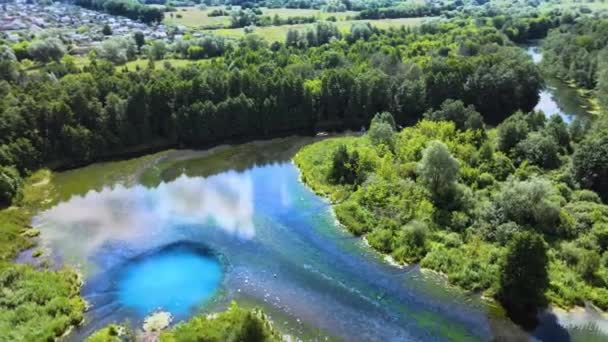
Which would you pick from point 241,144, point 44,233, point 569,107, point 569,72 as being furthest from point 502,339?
point 569,72

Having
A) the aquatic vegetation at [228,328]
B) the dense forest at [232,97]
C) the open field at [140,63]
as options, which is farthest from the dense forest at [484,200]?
the open field at [140,63]

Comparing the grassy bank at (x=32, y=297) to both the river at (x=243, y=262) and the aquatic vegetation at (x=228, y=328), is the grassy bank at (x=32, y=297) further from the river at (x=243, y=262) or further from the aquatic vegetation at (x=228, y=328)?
the aquatic vegetation at (x=228, y=328)

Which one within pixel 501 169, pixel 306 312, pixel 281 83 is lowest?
pixel 306 312

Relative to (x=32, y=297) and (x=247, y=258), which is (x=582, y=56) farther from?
(x=32, y=297)

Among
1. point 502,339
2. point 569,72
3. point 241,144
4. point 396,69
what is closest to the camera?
point 502,339

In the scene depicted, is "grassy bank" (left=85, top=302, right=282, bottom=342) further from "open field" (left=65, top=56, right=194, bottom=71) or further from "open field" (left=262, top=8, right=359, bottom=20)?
"open field" (left=262, top=8, right=359, bottom=20)

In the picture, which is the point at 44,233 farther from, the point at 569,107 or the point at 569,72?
the point at 569,72

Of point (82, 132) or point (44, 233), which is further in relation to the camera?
point (82, 132)
